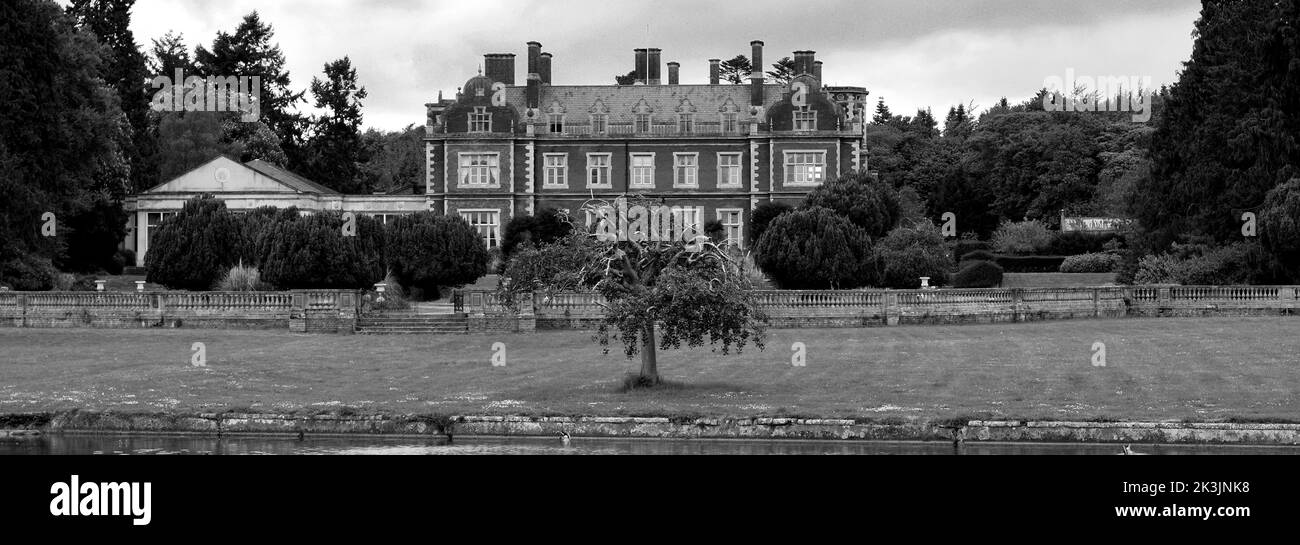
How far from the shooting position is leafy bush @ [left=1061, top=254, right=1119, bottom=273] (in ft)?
216

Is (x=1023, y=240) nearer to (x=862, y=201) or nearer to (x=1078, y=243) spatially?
(x=1078, y=243)

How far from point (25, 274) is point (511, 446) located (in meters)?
35.2

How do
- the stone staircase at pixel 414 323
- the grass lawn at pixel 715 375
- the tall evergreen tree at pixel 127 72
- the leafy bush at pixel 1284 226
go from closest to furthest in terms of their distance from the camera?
the grass lawn at pixel 715 375 → the stone staircase at pixel 414 323 → the leafy bush at pixel 1284 226 → the tall evergreen tree at pixel 127 72

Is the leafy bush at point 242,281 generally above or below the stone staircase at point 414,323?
above

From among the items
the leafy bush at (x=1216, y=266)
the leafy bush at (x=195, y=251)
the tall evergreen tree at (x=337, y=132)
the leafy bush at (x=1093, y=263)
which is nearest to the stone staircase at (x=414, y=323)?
the leafy bush at (x=195, y=251)

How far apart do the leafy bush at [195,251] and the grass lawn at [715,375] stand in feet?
40.4

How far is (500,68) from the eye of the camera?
7969 centimetres

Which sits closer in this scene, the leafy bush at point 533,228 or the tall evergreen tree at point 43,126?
the tall evergreen tree at point 43,126

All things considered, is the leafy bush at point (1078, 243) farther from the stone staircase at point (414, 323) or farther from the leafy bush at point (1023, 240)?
the stone staircase at point (414, 323)

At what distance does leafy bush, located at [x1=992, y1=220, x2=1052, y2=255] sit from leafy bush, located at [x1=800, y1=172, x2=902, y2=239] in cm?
728

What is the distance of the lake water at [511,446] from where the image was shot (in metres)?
20.0
